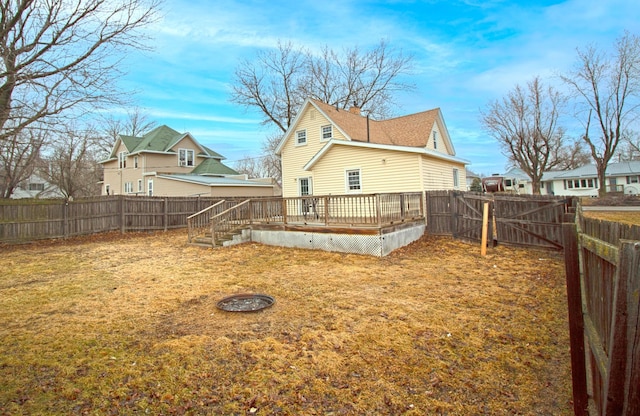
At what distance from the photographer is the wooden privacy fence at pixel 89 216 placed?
44.3ft

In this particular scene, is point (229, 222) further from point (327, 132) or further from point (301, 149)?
point (327, 132)

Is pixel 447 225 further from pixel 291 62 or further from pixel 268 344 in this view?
pixel 291 62

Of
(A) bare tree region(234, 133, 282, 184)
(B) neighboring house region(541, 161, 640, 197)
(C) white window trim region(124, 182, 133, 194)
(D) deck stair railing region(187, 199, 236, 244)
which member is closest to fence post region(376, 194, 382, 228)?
(D) deck stair railing region(187, 199, 236, 244)

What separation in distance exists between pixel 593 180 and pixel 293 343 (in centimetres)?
5078

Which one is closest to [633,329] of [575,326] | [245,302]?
[575,326]

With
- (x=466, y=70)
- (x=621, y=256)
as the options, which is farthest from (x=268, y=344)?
(x=466, y=70)

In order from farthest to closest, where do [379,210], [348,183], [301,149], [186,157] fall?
[186,157]
[301,149]
[348,183]
[379,210]

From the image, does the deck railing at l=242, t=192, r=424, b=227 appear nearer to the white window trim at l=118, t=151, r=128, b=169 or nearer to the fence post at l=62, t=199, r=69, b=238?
the fence post at l=62, t=199, r=69, b=238

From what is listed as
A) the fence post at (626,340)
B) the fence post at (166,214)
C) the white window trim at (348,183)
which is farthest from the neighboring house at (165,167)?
the fence post at (626,340)

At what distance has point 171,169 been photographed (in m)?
31.2

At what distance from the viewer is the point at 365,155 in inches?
591

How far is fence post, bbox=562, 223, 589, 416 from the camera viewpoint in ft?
8.68

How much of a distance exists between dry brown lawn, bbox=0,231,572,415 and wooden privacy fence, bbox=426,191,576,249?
2.29 meters

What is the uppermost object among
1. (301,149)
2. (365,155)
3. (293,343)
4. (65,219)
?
(301,149)
